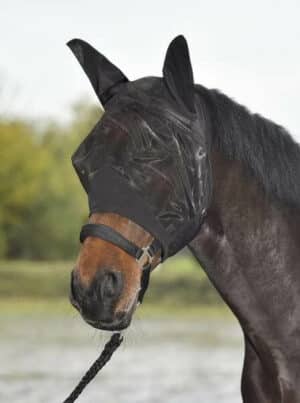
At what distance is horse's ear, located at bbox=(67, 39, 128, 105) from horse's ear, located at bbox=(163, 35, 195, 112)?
0.16 metres

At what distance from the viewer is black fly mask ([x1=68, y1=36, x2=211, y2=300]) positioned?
2018 millimetres

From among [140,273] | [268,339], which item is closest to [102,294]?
[140,273]

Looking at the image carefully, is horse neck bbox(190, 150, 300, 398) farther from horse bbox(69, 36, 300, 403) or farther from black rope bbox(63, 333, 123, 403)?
black rope bbox(63, 333, 123, 403)

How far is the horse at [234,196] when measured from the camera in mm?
2082

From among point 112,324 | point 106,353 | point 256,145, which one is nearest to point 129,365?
point 106,353

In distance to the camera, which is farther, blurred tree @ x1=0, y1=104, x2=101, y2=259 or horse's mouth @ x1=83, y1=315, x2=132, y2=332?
blurred tree @ x1=0, y1=104, x2=101, y2=259

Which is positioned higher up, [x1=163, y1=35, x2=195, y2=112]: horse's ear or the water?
[x1=163, y1=35, x2=195, y2=112]: horse's ear

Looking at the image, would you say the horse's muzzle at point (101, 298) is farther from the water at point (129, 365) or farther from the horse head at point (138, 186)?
the water at point (129, 365)

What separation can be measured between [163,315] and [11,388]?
8.58 metres

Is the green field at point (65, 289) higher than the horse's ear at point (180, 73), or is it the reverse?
the horse's ear at point (180, 73)

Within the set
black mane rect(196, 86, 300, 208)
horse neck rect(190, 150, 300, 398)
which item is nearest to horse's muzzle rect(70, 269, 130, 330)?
horse neck rect(190, 150, 300, 398)

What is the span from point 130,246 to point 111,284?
0.29ft

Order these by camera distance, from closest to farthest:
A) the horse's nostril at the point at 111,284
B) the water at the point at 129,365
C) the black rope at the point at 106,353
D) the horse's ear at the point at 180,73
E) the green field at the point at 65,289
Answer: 1. the horse's nostril at the point at 111,284
2. the horse's ear at the point at 180,73
3. the black rope at the point at 106,353
4. the water at the point at 129,365
5. the green field at the point at 65,289

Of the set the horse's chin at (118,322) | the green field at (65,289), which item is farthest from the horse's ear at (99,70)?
the green field at (65,289)
